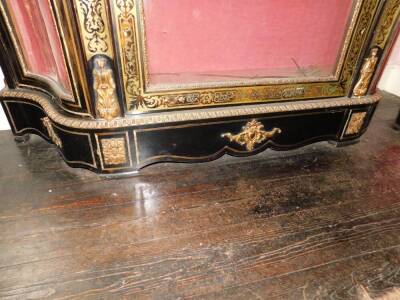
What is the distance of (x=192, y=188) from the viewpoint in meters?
1.64

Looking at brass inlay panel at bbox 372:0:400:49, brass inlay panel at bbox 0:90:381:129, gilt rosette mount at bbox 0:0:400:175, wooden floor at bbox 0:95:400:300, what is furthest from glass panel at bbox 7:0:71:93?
brass inlay panel at bbox 372:0:400:49

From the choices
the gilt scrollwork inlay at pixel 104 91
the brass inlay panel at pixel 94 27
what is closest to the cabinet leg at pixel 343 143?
the gilt scrollwork inlay at pixel 104 91

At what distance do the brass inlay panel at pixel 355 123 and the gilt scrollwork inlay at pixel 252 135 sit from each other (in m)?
0.57

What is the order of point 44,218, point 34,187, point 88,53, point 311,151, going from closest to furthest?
point 88,53, point 44,218, point 34,187, point 311,151

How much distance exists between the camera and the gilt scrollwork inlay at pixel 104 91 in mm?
1302

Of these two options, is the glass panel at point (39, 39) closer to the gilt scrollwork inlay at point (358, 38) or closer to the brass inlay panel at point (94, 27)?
the brass inlay panel at point (94, 27)

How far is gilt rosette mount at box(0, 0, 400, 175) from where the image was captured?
132 centimetres

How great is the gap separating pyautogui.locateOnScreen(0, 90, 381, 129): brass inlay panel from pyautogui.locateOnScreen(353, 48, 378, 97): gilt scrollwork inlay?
2.1 inches

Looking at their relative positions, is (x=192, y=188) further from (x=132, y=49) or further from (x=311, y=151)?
(x=311, y=151)

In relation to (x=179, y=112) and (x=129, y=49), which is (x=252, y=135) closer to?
(x=179, y=112)

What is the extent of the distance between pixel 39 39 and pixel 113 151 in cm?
76

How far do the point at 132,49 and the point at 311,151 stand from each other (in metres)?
1.43

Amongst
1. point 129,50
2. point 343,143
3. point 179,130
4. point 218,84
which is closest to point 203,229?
point 179,130

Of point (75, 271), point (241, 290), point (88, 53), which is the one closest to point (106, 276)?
point (75, 271)
